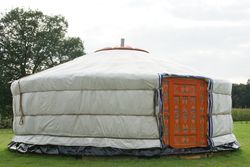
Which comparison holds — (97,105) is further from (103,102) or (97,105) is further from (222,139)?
(222,139)

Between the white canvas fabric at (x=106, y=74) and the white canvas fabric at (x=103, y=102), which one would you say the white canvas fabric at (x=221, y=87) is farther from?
the white canvas fabric at (x=103, y=102)

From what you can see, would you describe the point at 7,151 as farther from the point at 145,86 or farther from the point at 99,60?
the point at 145,86

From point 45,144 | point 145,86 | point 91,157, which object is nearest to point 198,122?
point 145,86

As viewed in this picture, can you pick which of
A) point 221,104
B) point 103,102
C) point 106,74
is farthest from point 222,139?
point 106,74

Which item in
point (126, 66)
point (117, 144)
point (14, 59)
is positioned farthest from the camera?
point (14, 59)

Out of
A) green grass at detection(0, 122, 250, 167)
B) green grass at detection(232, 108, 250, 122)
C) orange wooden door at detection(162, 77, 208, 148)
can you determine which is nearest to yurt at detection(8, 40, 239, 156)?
orange wooden door at detection(162, 77, 208, 148)

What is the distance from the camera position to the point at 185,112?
7227 millimetres

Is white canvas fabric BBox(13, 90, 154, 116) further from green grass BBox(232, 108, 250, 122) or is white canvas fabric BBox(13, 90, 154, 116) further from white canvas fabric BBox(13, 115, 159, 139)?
green grass BBox(232, 108, 250, 122)

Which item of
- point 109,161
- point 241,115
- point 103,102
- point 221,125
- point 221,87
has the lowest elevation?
point 241,115

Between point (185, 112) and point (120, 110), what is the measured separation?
3.52 feet

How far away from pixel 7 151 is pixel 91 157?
1.87 metres

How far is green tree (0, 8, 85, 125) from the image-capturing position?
2197 centimetres

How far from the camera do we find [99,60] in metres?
7.66

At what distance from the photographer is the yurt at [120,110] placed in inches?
268
